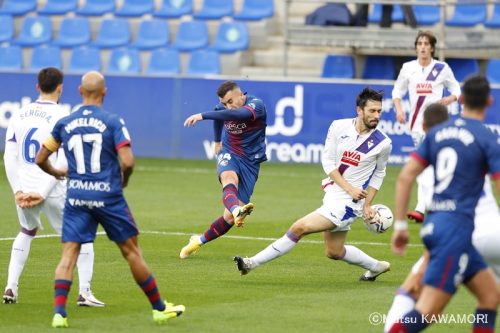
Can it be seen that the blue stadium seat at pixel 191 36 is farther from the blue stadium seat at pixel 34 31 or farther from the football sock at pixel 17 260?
the football sock at pixel 17 260

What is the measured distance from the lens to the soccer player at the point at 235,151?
42.7 ft

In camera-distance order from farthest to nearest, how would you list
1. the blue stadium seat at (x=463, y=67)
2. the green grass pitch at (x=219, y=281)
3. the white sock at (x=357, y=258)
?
1. the blue stadium seat at (x=463, y=67)
2. the white sock at (x=357, y=258)
3. the green grass pitch at (x=219, y=281)

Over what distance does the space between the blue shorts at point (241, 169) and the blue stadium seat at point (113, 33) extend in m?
16.3

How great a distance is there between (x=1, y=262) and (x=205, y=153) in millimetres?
12362

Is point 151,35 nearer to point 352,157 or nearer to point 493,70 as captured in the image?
point 493,70

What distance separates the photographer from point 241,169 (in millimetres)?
13398

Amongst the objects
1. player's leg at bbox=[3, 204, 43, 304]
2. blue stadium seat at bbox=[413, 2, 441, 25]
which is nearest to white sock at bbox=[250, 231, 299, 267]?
player's leg at bbox=[3, 204, 43, 304]

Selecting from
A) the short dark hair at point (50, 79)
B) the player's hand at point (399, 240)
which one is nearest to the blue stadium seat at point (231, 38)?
the short dark hair at point (50, 79)

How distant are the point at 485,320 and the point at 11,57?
76.1ft

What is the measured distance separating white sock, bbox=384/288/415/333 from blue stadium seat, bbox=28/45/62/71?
22110mm

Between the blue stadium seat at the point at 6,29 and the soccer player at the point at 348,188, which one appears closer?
the soccer player at the point at 348,188

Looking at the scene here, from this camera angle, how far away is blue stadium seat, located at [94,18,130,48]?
96.3 ft

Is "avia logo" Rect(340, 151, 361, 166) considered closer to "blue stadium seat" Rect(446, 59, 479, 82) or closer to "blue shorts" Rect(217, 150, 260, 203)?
"blue shorts" Rect(217, 150, 260, 203)

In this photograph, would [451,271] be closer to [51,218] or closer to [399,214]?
[399,214]
